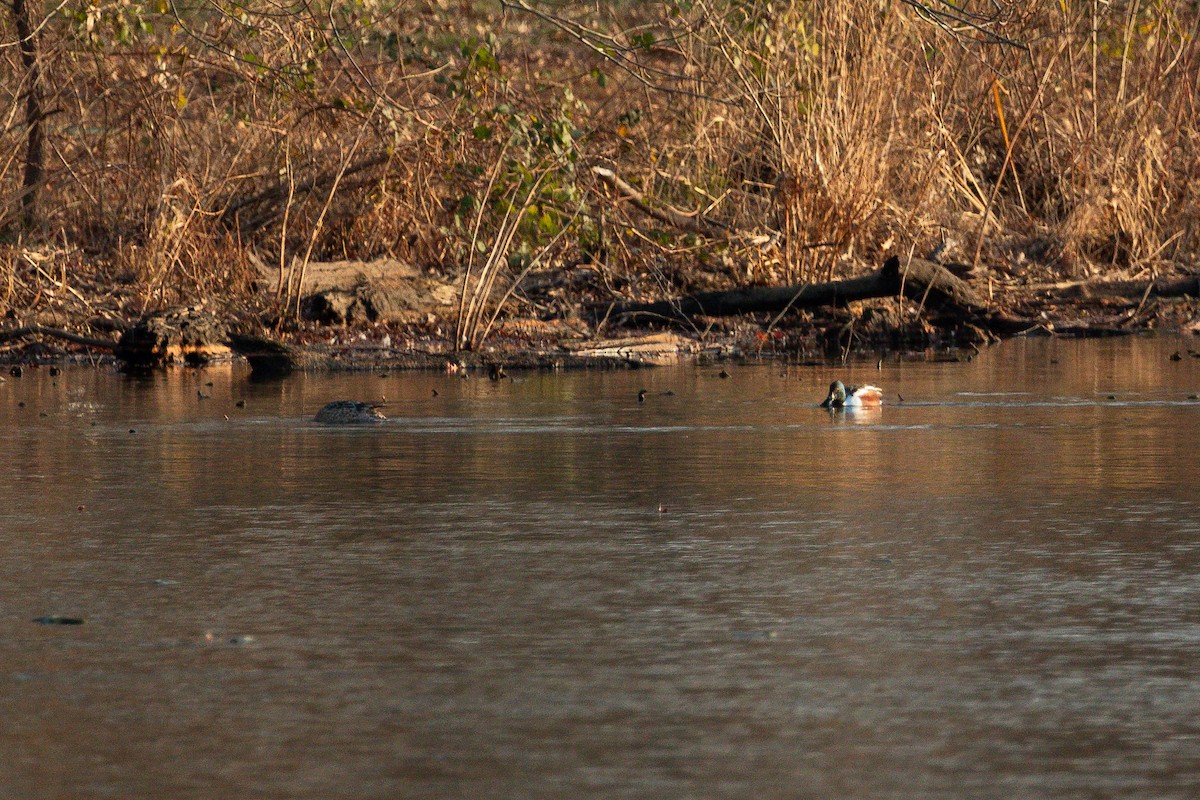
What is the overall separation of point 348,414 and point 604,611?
18.8 feet

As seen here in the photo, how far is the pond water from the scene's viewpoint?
3.96 m

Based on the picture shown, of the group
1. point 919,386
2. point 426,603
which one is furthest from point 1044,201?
point 426,603

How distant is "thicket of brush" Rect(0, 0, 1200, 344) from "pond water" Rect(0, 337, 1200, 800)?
7.79m

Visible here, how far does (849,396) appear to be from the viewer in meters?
11.6

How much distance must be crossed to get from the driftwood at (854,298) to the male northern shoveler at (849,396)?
17.8 feet

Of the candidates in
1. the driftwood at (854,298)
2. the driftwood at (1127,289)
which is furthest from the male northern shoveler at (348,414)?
the driftwood at (1127,289)

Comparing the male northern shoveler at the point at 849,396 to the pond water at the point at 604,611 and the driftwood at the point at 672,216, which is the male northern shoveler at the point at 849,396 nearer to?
the pond water at the point at 604,611

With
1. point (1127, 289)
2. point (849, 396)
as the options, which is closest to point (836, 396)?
point (849, 396)

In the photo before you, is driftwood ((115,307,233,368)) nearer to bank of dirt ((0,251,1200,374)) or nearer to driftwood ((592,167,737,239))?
bank of dirt ((0,251,1200,374))

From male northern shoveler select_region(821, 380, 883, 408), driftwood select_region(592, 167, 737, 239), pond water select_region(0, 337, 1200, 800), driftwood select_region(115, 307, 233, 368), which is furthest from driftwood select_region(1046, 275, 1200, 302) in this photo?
pond water select_region(0, 337, 1200, 800)

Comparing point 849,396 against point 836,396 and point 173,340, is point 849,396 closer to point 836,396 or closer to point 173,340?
point 836,396

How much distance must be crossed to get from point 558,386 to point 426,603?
312 inches

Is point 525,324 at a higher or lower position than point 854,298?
lower

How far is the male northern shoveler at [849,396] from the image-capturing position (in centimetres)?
1156
